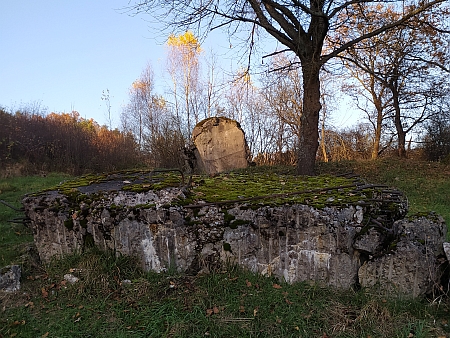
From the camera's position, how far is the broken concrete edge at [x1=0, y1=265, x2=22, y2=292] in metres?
3.17

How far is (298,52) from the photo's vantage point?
862 centimetres

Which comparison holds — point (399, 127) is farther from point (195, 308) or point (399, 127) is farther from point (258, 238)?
point (195, 308)

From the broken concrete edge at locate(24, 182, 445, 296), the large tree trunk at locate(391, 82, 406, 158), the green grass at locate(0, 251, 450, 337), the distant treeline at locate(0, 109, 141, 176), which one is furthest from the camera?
the large tree trunk at locate(391, 82, 406, 158)

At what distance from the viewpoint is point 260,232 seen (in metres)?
3.28

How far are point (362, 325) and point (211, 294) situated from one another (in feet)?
4.27

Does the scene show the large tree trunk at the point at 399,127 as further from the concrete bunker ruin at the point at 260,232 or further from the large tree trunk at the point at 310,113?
the concrete bunker ruin at the point at 260,232

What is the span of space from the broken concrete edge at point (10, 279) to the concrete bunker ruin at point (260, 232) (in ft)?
1.20

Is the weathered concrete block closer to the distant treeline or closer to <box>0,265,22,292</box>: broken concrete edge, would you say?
the distant treeline

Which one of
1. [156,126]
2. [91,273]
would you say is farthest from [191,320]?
[156,126]

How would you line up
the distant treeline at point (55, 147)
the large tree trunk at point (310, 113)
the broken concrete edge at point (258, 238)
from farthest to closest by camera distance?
the distant treeline at point (55, 147)
the large tree trunk at point (310, 113)
the broken concrete edge at point (258, 238)

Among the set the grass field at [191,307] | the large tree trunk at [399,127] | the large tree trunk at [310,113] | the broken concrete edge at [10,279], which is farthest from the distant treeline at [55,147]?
the large tree trunk at [399,127]

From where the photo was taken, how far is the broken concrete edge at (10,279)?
125 inches

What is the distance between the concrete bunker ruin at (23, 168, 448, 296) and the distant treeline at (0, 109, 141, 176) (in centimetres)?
1075

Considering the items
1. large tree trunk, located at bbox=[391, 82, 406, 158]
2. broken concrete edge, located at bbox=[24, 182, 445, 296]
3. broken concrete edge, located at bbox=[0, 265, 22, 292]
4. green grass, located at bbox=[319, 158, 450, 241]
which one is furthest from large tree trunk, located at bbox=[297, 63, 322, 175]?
large tree trunk, located at bbox=[391, 82, 406, 158]
